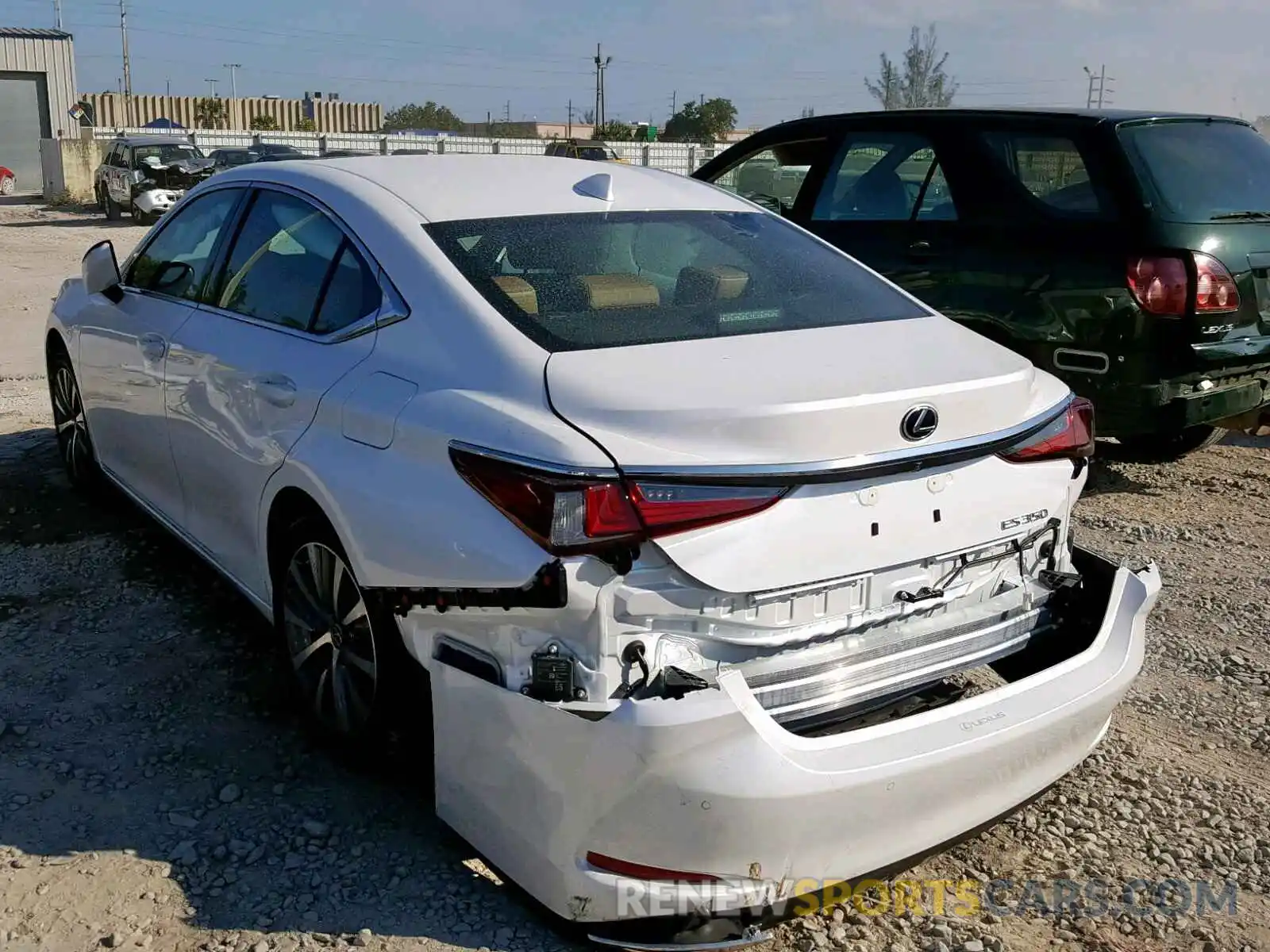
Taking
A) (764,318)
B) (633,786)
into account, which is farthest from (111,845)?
(764,318)

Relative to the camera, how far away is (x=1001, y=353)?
10.5ft

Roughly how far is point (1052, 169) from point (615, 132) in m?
61.4

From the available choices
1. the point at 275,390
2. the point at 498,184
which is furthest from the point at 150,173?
the point at 275,390

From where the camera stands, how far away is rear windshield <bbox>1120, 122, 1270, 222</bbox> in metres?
5.48

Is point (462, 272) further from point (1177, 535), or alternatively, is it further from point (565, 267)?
point (1177, 535)

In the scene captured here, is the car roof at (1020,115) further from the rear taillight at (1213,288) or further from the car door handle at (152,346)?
the car door handle at (152,346)

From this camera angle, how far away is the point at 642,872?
8.11ft

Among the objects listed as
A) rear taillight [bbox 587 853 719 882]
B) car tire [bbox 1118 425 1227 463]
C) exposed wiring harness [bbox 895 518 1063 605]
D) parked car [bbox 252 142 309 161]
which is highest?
parked car [bbox 252 142 309 161]

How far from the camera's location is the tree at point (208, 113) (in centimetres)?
→ 6197

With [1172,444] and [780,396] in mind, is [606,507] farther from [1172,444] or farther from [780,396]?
[1172,444]

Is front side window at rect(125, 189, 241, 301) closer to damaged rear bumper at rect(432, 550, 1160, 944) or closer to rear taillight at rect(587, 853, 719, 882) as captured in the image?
damaged rear bumper at rect(432, 550, 1160, 944)

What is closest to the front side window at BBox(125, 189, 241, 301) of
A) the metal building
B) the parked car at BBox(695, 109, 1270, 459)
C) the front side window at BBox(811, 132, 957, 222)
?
the parked car at BBox(695, 109, 1270, 459)

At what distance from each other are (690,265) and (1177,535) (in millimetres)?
3233

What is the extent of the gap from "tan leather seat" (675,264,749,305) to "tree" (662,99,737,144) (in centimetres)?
6281
